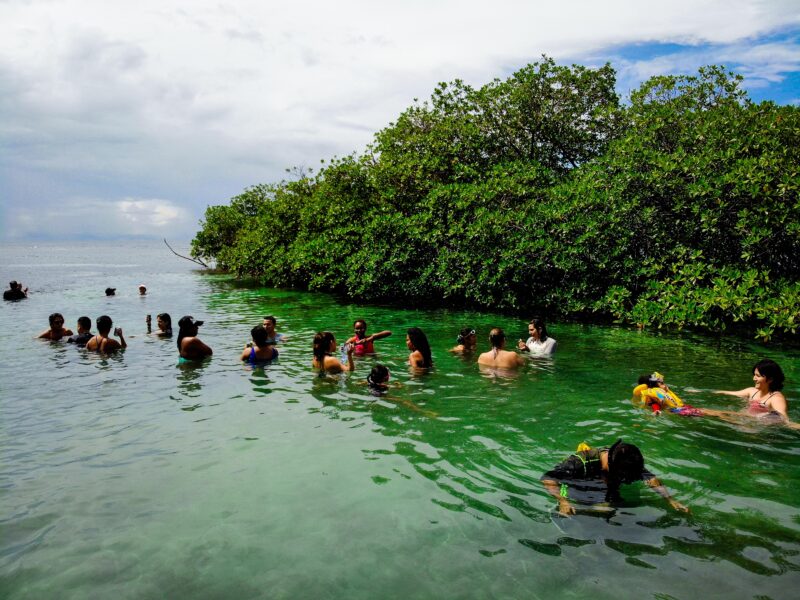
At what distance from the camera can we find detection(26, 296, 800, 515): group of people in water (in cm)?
555

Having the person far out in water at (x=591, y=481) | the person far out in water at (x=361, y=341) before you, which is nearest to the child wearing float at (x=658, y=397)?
the person far out in water at (x=591, y=481)

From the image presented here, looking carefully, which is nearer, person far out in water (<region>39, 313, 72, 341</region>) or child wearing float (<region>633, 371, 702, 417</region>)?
child wearing float (<region>633, 371, 702, 417</region>)

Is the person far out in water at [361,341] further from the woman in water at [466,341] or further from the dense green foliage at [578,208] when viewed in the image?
the dense green foliage at [578,208]

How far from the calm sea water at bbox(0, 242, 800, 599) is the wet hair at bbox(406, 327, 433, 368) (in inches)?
15.5

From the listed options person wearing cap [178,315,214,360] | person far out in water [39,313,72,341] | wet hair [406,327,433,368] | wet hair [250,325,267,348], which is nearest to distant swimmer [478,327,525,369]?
wet hair [406,327,433,368]

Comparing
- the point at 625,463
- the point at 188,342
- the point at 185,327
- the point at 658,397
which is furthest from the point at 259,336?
the point at 625,463

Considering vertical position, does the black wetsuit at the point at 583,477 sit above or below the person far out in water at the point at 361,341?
below

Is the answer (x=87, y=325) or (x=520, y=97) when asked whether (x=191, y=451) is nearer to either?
(x=87, y=325)

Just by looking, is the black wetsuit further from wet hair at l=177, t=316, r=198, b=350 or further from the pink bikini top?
wet hair at l=177, t=316, r=198, b=350

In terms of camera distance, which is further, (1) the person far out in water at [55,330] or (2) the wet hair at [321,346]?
(1) the person far out in water at [55,330]

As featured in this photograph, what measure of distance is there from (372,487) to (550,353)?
7899 millimetres

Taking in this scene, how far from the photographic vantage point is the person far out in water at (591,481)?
5465mm

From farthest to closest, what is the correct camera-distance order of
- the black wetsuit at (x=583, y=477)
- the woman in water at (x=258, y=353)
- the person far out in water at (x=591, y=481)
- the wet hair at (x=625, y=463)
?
the woman in water at (x=258, y=353) → the black wetsuit at (x=583, y=477) → the person far out in water at (x=591, y=481) → the wet hair at (x=625, y=463)

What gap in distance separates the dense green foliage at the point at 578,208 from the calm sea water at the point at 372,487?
4.80m
